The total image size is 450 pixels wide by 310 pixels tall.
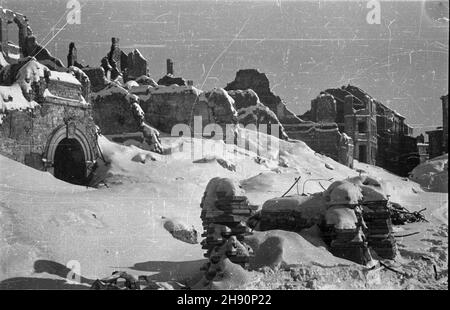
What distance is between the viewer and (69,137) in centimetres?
1670

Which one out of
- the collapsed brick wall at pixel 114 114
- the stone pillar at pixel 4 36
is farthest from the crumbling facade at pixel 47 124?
the stone pillar at pixel 4 36

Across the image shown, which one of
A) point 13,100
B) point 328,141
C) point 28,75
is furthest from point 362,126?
point 13,100

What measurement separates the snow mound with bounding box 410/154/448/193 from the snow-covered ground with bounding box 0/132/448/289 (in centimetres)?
704

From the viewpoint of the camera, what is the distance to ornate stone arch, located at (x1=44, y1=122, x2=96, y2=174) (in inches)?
626

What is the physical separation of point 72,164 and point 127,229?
6790 mm

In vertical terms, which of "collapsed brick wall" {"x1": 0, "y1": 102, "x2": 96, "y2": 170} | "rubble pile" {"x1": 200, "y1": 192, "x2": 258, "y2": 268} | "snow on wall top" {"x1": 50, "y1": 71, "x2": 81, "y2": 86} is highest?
"snow on wall top" {"x1": 50, "y1": 71, "x2": 81, "y2": 86}

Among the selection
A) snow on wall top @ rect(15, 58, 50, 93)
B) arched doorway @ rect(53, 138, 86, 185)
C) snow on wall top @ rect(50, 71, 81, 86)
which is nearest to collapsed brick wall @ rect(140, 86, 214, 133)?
arched doorway @ rect(53, 138, 86, 185)

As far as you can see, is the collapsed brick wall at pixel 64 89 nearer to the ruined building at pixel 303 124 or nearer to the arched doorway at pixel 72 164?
the arched doorway at pixel 72 164

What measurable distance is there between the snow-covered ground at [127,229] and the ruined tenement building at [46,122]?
3.21 ft

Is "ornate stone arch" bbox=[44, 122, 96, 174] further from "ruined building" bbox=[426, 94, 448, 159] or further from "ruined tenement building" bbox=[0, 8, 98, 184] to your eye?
"ruined building" bbox=[426, 94, 448, 159]

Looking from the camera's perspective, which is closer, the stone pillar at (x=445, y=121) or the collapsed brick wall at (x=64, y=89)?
the collapsed brick wall at (x=64, y=89)

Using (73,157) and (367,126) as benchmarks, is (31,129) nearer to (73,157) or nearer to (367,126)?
(73,157)

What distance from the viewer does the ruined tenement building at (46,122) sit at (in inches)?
597
